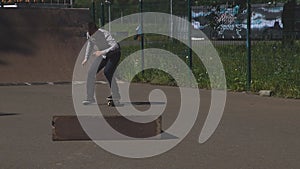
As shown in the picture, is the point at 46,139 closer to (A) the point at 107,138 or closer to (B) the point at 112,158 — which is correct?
(A) the point at 107,138

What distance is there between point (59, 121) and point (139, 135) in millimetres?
1128

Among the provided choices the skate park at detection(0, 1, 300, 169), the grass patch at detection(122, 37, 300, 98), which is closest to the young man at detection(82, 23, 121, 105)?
the skate park at detection(0, 1, 300, 169)

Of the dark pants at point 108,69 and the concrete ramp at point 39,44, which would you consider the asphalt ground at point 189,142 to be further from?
the concrete ramp at point 39,44

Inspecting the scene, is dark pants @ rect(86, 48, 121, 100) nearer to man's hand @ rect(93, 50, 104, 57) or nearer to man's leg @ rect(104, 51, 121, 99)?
man's leg @ rect(104, 51, 121, 99)

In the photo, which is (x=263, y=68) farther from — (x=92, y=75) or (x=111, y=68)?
(x=92, y=75)

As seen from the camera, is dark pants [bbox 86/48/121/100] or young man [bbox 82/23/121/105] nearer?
young man [bbox 82/23/121/105]

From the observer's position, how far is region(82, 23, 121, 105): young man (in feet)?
38.1

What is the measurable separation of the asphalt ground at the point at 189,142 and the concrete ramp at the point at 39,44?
408 centimetres

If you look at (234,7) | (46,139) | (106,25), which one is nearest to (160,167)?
(46,139)

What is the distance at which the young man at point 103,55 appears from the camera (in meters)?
11.6

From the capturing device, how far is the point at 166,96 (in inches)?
530

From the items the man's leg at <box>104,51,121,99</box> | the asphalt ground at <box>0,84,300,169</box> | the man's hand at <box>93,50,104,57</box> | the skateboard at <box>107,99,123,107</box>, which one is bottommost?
the skateboard at <box>107,99,123,107</box>

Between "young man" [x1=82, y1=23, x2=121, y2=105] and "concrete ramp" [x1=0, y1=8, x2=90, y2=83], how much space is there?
5045 mm

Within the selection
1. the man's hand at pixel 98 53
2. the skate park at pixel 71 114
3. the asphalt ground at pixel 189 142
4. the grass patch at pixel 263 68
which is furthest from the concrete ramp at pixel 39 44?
the man's hand at pixel 98 53
